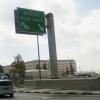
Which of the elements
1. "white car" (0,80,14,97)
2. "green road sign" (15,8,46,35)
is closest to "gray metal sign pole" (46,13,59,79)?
"green road sign" (15,8,46,35)

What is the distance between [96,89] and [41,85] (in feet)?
34.9

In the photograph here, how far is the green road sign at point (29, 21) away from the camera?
39875 millimetres

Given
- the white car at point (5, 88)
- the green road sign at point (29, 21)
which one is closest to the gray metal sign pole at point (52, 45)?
the green road sign at point (29, 21)

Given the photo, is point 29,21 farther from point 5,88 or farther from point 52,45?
point 5,88

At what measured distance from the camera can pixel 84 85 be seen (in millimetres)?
35906

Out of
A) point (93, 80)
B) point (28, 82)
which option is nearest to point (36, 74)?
point (28, 82)

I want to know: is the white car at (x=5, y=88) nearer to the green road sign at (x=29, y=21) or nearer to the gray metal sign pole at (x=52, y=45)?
the green road sign at (x=29, y=21)

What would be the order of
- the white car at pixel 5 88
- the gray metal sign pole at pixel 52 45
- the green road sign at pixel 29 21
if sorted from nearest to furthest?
the white car at pixel 5 88 < the green road sign at pixel 29 21 < the gray metal sign pole at pixel 52 45

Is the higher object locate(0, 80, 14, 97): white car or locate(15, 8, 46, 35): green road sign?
locate(15, 8, 46, 35): green road sign

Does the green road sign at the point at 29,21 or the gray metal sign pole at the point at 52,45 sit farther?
the gray metal sign pole at the point at 52,45

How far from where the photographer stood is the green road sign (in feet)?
131

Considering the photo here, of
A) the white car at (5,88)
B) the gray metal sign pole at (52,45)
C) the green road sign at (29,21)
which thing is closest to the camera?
the white car at (5,88)

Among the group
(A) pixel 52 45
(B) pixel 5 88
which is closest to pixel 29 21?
(A) pixel 52 45

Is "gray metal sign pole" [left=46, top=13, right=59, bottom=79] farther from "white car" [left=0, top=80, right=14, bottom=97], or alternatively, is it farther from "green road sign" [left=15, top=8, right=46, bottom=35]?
"white car" [left=0, top=80, right=14, bottom=97]
